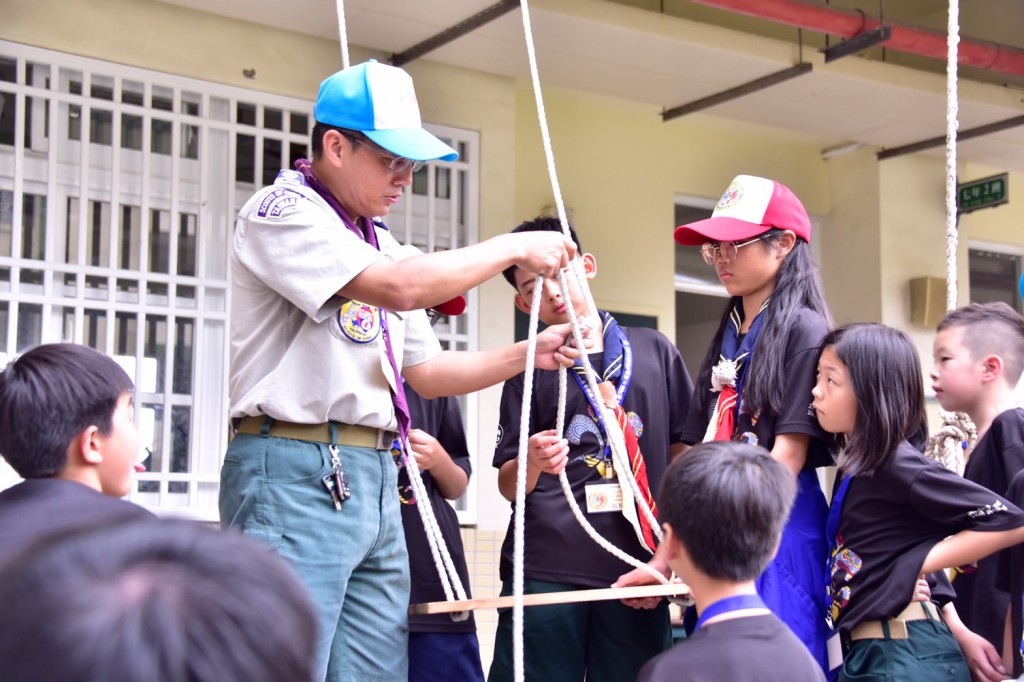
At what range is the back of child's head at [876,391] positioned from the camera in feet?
8.47

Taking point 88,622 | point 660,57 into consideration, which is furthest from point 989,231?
point 88,622

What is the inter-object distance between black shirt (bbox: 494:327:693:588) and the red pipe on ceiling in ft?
8.31

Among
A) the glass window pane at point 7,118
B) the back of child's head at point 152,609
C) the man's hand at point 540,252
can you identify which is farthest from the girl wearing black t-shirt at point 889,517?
the glass window pane at point 7,118

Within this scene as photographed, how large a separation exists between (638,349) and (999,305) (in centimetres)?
95

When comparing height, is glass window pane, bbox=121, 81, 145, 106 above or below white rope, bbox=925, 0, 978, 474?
above

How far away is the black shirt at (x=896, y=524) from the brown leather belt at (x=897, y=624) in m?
0.02

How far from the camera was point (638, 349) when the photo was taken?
3139 mm

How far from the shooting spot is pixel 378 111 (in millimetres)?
2418

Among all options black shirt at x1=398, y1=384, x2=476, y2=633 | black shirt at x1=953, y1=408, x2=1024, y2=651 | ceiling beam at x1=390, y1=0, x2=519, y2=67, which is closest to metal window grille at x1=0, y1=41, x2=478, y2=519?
ceiling beam at x1=390, y1=0, x2=519, y2=67

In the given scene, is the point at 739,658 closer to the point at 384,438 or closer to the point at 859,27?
the point at 384,438

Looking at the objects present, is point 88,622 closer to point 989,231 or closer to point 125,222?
point 125,222

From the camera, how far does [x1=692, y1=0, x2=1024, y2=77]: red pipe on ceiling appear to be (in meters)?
5.48

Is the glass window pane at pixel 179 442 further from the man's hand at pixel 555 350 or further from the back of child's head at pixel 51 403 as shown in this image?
the back of child's head at pixel 51 403

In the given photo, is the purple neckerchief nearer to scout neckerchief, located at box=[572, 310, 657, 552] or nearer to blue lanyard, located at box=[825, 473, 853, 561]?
scout neckerchief, located at box=[572, 310, 657, 552]
